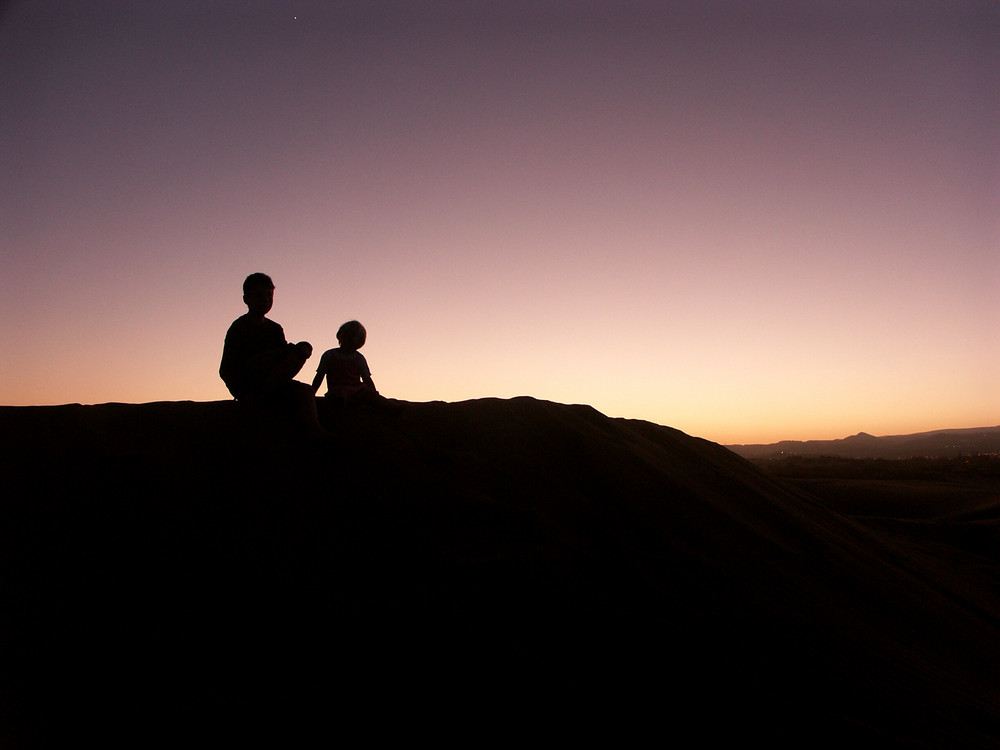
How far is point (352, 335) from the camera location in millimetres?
5605

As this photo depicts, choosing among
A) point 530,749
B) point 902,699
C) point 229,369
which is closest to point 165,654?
point 530,749

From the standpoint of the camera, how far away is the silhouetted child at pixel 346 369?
5547 millimetres

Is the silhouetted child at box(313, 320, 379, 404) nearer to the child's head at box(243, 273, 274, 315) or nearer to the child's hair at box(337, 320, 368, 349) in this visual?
the child's hair at box(337, 320, 368, 349)

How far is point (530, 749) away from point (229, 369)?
12.8 ft

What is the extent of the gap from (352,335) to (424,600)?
3.18 metres

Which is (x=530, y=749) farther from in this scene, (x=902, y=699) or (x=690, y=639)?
(x=902, y=699)

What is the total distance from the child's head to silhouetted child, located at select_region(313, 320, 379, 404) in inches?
29.3

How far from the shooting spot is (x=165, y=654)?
258 cm

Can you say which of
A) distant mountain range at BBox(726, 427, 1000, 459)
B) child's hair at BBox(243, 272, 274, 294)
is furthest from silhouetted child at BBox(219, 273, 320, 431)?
distant mountain range at BBox(726, 427, 1000, 459)

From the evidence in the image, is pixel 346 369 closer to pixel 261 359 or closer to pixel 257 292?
pixel 261 359

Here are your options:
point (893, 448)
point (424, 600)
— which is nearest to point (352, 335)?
point (424, 600)

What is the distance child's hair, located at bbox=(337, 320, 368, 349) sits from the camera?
18.3 feet

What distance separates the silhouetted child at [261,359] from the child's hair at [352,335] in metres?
0.56

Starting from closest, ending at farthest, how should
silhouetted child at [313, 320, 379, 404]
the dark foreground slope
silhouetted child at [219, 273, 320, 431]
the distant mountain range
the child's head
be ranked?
the dark foreground slope
silhouetted child at [219, 273, 320, 431]
the child's head
silhouetted child at [313, 320, 379, 404]
the distant mountain range
